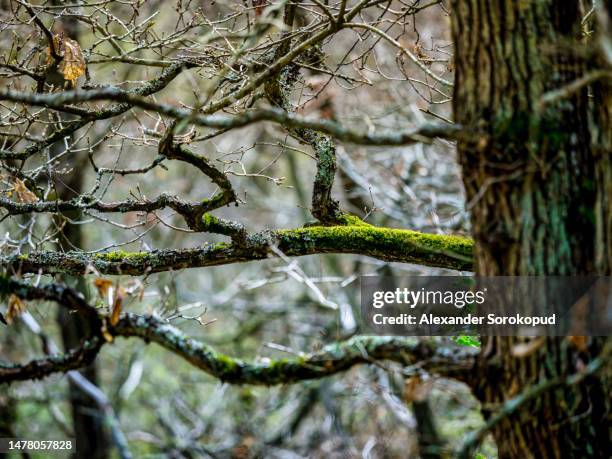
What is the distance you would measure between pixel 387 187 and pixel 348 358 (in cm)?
666

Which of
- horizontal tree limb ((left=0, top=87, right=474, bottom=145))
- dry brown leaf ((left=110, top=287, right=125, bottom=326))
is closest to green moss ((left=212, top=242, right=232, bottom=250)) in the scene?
dry brown leaf ((left=110, top=287, right=125, bottom=326))

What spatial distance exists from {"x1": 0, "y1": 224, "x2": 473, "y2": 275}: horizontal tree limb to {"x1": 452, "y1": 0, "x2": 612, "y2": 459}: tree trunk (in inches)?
55.2

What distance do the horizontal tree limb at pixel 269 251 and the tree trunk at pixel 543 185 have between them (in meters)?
1.40

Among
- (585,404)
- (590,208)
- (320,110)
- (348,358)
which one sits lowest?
(585,404)

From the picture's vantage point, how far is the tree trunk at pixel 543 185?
8.61ft

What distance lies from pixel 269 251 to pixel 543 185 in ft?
6.41

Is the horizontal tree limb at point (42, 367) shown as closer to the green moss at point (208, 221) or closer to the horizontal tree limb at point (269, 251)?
the horizontal tree limb at point (269, 251)

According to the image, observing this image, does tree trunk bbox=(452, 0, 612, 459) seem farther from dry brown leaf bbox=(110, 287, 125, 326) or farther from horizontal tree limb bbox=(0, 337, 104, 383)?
horizontal tree limb bbox=(0, 337, 104, 383)

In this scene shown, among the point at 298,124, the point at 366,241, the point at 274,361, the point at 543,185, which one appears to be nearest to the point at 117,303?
the point at 274,361

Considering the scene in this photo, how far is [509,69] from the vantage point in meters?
2.66

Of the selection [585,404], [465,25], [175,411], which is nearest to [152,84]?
[465,25]

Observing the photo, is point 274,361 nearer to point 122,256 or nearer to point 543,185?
point 122,256

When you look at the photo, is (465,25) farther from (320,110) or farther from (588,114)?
(320,110)

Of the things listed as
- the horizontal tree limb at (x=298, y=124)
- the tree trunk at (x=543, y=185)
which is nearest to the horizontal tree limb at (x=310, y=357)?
the tree trunk at (x=543, y=185)
